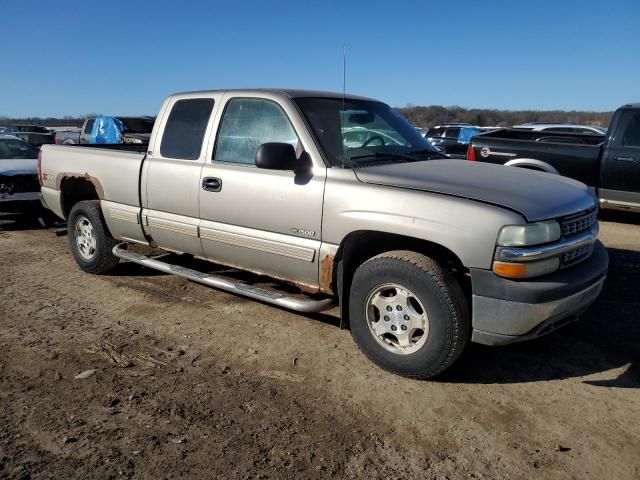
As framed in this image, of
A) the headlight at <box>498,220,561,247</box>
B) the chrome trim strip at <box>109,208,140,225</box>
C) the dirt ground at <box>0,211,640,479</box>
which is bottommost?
the dirt ground at <box>0,211,640,479</box>

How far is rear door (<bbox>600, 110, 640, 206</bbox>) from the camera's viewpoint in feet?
25.1

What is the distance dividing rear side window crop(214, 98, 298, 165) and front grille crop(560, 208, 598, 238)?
1996mm

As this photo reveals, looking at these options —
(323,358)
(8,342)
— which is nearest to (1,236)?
(8,342)

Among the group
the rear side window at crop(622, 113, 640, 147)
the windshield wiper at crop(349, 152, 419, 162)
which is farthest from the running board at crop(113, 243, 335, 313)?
the rear side window at crop(622, 113, 640, 147)

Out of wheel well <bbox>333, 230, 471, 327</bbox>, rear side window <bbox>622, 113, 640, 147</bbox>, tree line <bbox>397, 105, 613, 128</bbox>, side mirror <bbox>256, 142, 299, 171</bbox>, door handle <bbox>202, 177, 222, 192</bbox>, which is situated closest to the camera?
wheel well <bbox>333, 230, 471, 327</bbox>

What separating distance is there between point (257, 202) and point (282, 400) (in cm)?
155

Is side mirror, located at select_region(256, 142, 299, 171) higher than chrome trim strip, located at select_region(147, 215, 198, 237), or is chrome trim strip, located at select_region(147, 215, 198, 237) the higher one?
side mirror, located at select_region(256, 142, 299, 171)

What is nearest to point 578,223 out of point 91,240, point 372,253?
point 372,253

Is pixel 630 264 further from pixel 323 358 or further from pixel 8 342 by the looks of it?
pixel 8 342

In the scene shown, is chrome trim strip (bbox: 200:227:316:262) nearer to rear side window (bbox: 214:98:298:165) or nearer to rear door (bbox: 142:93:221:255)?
rear door (bbox: 142:93:221:255)

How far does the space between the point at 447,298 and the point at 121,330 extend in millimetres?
2714

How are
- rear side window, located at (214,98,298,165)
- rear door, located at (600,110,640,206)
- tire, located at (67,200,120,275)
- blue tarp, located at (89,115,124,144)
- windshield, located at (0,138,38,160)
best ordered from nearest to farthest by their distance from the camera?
1. rear side window, located at (214,98,298,165)
2. tire, located at (67,200,120,275)
3. rear door, located at (600,110,640,206)
4. windshield, located at (0,138,38,160)
5. blue tarp, located at (89,115,124,144)

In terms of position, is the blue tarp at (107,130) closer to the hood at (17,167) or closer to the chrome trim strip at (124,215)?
the hood at (17,167)

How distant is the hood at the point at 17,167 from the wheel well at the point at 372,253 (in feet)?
22.6
